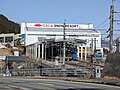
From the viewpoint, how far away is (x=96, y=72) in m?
45.3

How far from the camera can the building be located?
11025 cm

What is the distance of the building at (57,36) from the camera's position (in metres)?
110

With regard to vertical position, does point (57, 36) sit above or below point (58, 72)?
above

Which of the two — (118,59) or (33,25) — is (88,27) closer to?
(33,25)

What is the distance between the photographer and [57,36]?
132 metres

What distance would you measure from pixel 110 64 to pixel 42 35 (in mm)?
96133

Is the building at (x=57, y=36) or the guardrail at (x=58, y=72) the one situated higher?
the building at (x=57, y=36)

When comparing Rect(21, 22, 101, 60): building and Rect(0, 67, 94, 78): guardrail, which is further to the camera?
Rect(21, 22, 101, 60): building

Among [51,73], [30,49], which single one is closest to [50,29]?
[30,49]

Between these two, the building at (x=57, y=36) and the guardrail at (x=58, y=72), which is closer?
the guardrail at (x=58, y=72)

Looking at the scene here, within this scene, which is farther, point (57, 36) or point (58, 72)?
point (57, 36)

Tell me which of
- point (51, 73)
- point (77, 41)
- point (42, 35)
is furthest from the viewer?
point (42, 35)

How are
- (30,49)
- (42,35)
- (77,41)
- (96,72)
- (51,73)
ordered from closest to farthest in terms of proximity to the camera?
(96,72) < (51,73) < (77,41) < (30,49) < (42,35)

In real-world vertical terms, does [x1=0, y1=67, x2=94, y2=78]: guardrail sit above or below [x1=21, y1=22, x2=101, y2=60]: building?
below
